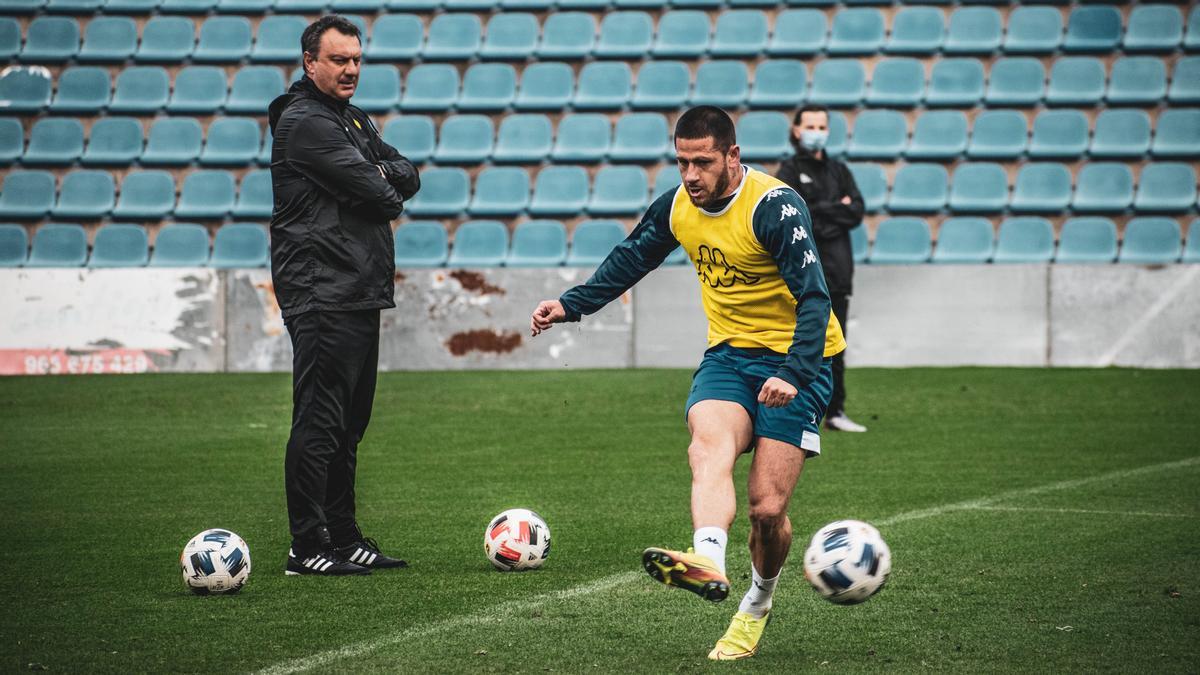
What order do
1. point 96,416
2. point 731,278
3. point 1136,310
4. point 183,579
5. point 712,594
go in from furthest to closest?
point 1136,310 < point 96,416 < point 183,579 < point 731,278 < point 712,594

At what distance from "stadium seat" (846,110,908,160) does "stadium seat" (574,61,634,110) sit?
9.24ft

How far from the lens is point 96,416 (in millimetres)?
12008

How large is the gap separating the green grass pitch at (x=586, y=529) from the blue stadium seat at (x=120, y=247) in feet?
12.6

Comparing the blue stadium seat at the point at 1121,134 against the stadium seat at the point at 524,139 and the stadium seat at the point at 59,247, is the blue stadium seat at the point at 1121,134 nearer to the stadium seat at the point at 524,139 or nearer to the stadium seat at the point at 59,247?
the stadium seat at the point at 524,139

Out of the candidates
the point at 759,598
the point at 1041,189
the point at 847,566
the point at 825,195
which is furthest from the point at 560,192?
the point at 847,566

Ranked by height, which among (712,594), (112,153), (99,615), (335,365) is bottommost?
(99,615)

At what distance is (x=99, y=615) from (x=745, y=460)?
5.25 meters

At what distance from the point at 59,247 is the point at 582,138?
20.4 feet

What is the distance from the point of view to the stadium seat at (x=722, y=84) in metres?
17.8

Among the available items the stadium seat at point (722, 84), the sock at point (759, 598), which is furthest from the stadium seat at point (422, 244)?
the sock at point (759, 598)

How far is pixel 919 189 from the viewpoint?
16.9 m

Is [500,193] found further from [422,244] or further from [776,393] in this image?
[776,393]

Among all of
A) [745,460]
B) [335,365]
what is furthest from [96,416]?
[335,365]

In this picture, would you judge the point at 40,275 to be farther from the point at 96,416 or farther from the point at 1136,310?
the point at 1136,310
